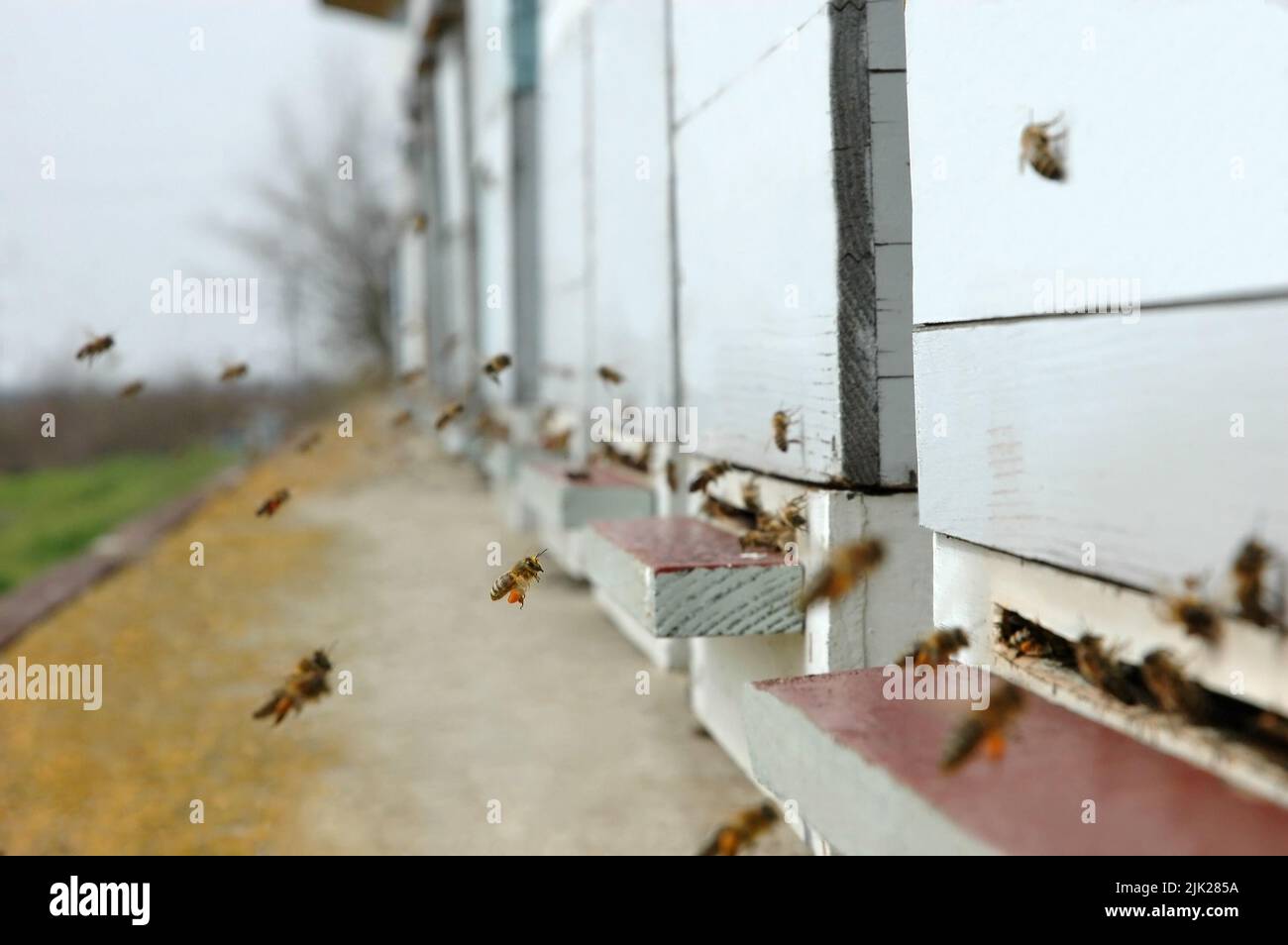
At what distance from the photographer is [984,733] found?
4.80ft

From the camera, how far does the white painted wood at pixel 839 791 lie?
1365 millimetres

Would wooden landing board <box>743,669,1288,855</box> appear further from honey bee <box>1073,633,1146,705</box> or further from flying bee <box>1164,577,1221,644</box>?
flying bee <box>1164,577,1221,644</box>

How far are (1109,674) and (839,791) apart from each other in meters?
0.42

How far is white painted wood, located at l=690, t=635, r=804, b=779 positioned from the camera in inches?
122

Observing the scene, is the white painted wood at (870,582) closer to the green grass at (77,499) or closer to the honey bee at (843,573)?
the honey bee at (843,573)

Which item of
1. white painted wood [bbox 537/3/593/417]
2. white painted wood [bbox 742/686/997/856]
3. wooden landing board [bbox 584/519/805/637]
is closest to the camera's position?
white painted wood [bbox 742/686/997/856]

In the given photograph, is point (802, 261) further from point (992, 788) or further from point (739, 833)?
point (992, 788)

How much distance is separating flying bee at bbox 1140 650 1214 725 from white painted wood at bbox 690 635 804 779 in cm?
151

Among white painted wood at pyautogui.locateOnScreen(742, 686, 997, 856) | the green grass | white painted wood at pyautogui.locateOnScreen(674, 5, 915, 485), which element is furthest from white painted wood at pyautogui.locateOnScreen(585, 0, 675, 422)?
the green grass

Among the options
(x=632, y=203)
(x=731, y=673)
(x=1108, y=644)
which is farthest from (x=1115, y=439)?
(x=632, y=203)

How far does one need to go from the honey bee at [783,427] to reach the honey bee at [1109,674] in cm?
131

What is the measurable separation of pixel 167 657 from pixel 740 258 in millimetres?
3702
